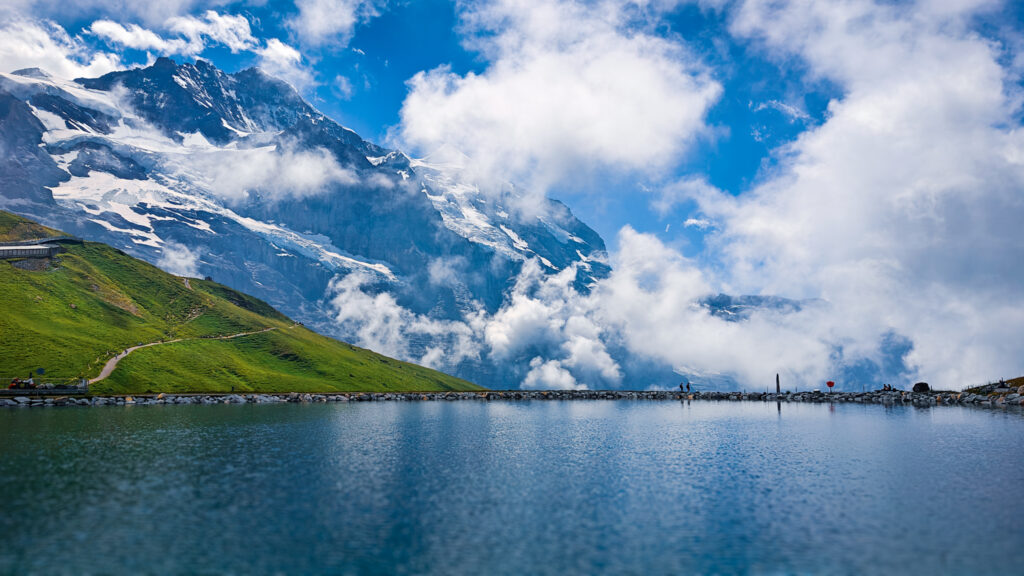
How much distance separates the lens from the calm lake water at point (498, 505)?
36.6 meters

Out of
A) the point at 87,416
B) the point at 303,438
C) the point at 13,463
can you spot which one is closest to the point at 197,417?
the point at 87,416

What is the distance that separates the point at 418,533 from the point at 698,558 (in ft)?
58.8

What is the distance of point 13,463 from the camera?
207 ft

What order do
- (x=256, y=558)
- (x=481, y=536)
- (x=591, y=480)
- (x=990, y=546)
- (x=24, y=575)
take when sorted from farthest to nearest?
(x=591, y=480) < (x=481, y=536) < (x=990, y=546) < (x=256, y=558) < (x=24, y=575)

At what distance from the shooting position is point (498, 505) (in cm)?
5066

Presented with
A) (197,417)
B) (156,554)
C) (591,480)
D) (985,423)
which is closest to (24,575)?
(156,554)

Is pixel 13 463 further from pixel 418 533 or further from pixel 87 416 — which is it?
pixel 87 416

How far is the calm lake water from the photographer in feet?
120

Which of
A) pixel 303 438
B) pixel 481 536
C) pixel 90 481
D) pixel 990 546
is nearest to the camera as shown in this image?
pixel 990 546

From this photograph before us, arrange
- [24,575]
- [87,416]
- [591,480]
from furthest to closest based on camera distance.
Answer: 1. [87,416]
2. [591,480]
3. [24,575]

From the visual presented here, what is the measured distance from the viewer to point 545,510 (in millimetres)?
49250

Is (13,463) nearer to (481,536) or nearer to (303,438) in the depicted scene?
(303,438)

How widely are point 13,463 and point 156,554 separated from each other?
39553 millimetres

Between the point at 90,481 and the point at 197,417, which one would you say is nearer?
the point at 90,481
